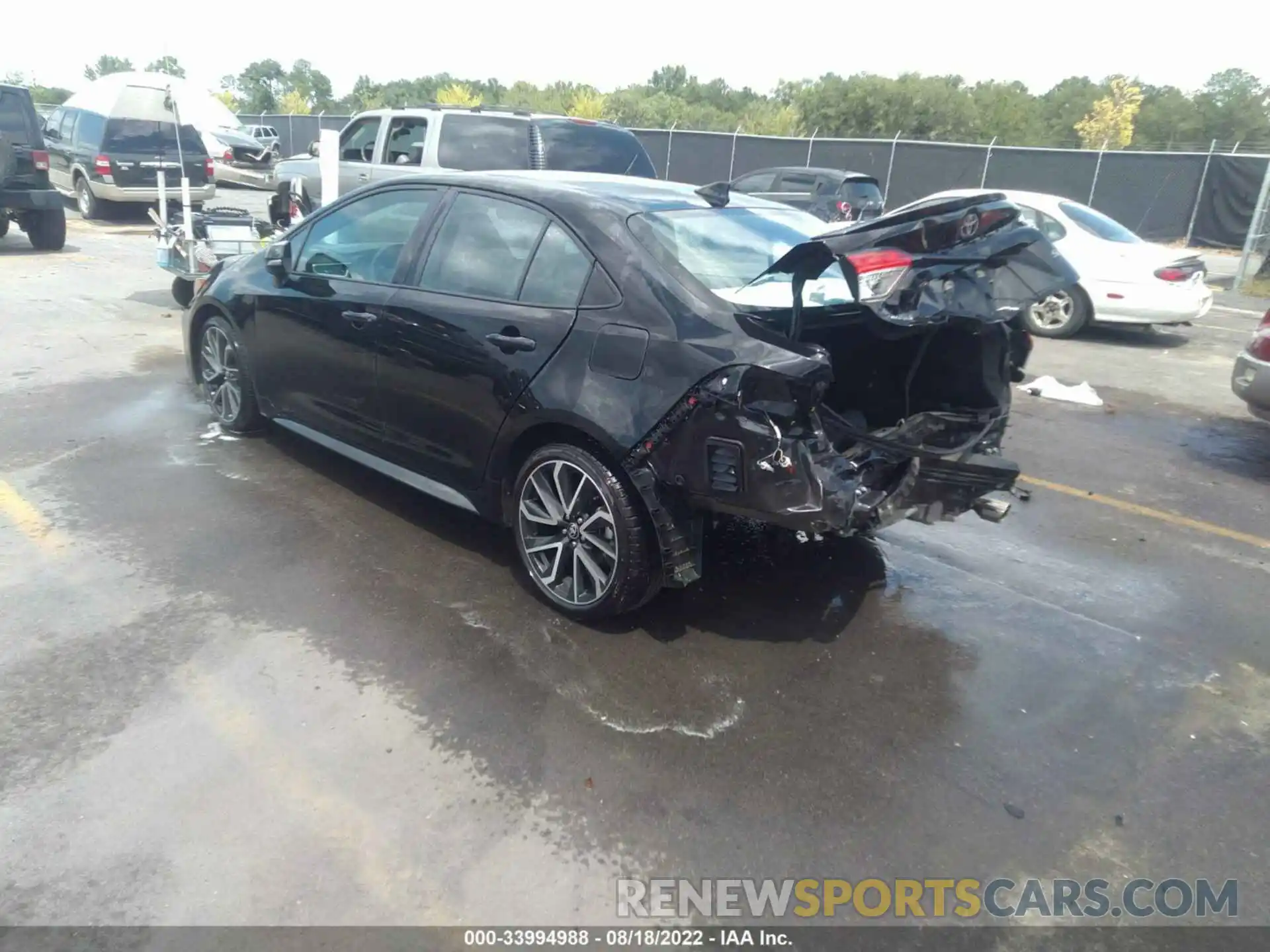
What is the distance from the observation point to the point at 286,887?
2.55 meters

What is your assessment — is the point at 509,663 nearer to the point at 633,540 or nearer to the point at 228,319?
the point at 633,540

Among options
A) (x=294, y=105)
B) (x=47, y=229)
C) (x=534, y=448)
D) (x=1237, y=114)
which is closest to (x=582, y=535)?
(x=534, y=448)

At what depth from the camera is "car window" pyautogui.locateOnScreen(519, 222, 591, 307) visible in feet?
12.5

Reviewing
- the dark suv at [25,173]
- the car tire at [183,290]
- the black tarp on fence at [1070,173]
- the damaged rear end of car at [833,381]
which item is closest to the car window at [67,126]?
the dark suv at [25,173]

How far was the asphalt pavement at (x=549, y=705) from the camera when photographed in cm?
269

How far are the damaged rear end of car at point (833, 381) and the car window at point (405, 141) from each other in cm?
810

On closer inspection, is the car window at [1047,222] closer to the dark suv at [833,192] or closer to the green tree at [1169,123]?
the dark suv at [833,192]

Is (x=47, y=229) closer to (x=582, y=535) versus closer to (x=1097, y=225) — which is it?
(x=582, y=535)

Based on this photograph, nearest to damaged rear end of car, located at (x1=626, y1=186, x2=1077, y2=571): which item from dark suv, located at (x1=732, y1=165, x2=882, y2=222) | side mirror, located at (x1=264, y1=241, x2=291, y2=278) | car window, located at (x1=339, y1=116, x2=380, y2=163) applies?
side mirror, located at (x1=264, y1=241, x2=291, y2=278)

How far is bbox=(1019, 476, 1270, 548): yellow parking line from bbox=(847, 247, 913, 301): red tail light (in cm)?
315

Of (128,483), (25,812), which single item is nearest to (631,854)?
(25,812)

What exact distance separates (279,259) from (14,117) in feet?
34.4

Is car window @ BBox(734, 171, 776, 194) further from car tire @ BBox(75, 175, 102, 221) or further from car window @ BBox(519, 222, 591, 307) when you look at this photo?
car window @ BBox(519, 222, 591, 307)

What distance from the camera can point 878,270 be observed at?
330cm
